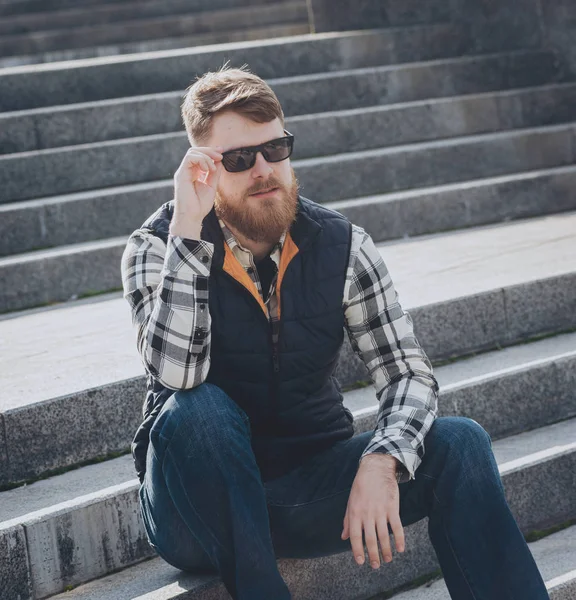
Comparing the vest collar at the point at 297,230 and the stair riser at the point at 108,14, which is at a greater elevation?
the stair riser at the point at 108,14

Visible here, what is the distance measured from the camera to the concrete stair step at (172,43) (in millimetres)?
9594

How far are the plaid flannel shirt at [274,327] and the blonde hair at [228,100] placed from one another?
299 millimetres

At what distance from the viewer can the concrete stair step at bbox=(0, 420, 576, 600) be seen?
2.60m

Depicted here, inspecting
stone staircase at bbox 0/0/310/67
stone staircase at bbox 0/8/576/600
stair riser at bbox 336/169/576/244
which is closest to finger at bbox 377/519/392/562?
stone staircase at bbox 0/8/576/600

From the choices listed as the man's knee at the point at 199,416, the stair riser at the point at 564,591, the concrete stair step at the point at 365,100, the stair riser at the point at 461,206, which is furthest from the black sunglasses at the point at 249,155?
the concrete stair step at the point at 365,100

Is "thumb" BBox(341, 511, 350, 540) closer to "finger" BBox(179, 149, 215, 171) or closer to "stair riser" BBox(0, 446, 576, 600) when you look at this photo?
"stair riser" BBox(0, 446, 576, 600)

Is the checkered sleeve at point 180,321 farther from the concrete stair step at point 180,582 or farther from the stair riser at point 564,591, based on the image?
the stair riser at point 564,591

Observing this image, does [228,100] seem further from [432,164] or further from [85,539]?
[432,164]

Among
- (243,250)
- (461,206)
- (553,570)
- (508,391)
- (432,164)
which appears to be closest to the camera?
(243,250)

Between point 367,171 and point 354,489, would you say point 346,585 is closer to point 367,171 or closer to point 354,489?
point 354,489

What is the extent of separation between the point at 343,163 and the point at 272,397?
3609mm

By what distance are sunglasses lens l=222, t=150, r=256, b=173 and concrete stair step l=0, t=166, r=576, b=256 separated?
9.06 feet

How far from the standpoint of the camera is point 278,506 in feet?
8.02

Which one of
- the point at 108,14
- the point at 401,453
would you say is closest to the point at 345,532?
the point at 401,453
